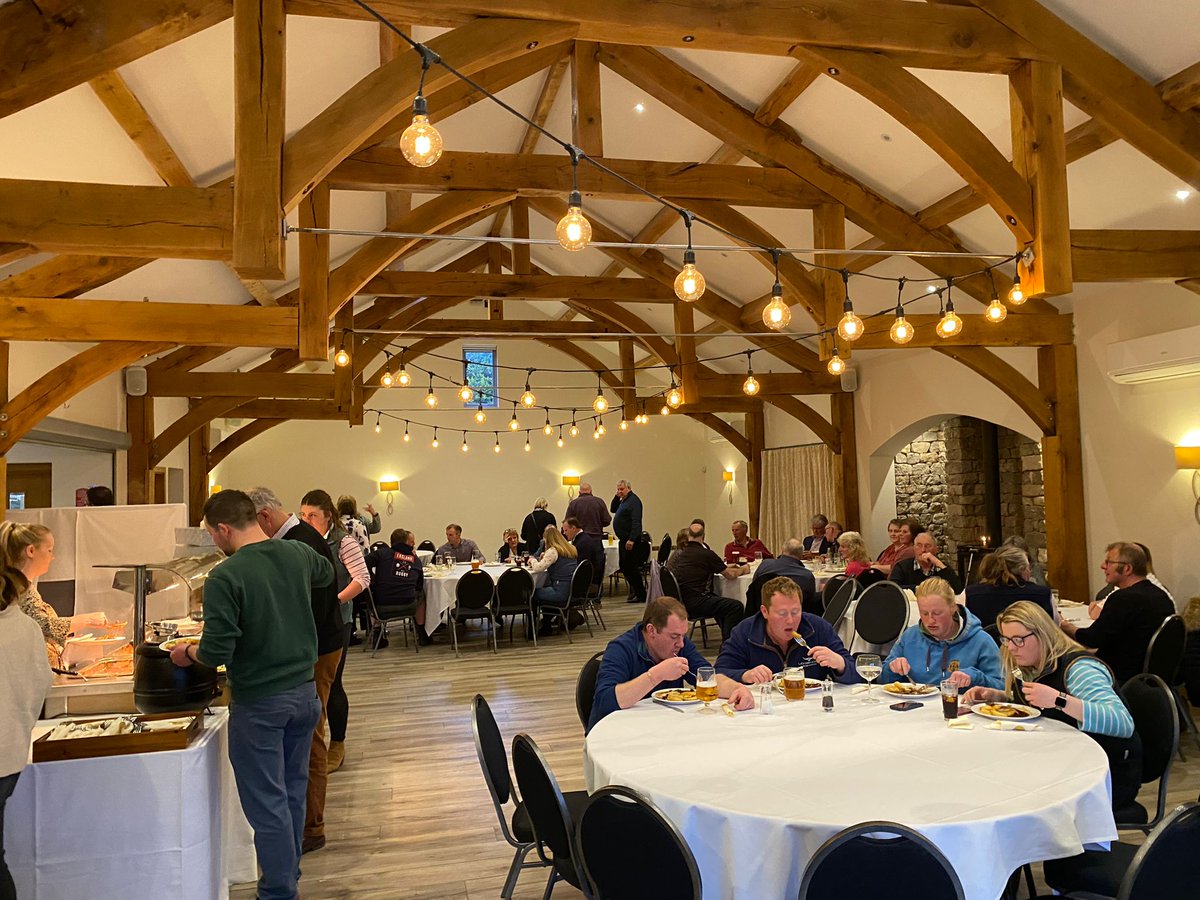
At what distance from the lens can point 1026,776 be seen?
8.21 ft

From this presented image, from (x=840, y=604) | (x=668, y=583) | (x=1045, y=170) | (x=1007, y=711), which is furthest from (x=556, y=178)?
(x=1007, y=711)

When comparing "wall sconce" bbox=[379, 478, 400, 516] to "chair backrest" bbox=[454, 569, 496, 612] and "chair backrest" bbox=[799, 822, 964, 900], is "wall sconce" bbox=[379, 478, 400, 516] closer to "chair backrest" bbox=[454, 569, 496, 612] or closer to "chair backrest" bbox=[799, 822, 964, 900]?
"chair backrest" bbox=[454, 569, 496, 612]

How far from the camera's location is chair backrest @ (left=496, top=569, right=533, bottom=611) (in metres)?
8.87

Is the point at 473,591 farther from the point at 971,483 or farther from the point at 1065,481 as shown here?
the point at 971,483

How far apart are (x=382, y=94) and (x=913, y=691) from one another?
3.33m

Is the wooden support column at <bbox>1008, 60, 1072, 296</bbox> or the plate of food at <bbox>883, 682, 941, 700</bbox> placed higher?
the wooden support column at <bbox>1008, 60, 1072, 296</bbox>

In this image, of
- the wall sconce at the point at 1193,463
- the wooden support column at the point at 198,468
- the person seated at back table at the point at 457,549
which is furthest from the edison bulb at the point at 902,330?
the wooden support column at the point at 198,468

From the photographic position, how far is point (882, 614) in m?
5.73

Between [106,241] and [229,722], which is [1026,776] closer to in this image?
[229,722]

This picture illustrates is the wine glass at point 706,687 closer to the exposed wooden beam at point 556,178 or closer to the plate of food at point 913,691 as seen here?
the plate of food at point 913,691

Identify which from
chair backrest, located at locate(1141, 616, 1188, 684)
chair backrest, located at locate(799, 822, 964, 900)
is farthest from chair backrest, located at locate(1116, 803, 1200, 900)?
chair backrest, located at locate(1141, 616, 1188, 684)

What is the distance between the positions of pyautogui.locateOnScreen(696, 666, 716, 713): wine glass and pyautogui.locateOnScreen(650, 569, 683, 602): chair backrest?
476cm

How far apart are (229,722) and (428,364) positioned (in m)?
12.9

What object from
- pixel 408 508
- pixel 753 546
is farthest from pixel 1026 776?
pixel 408 508
